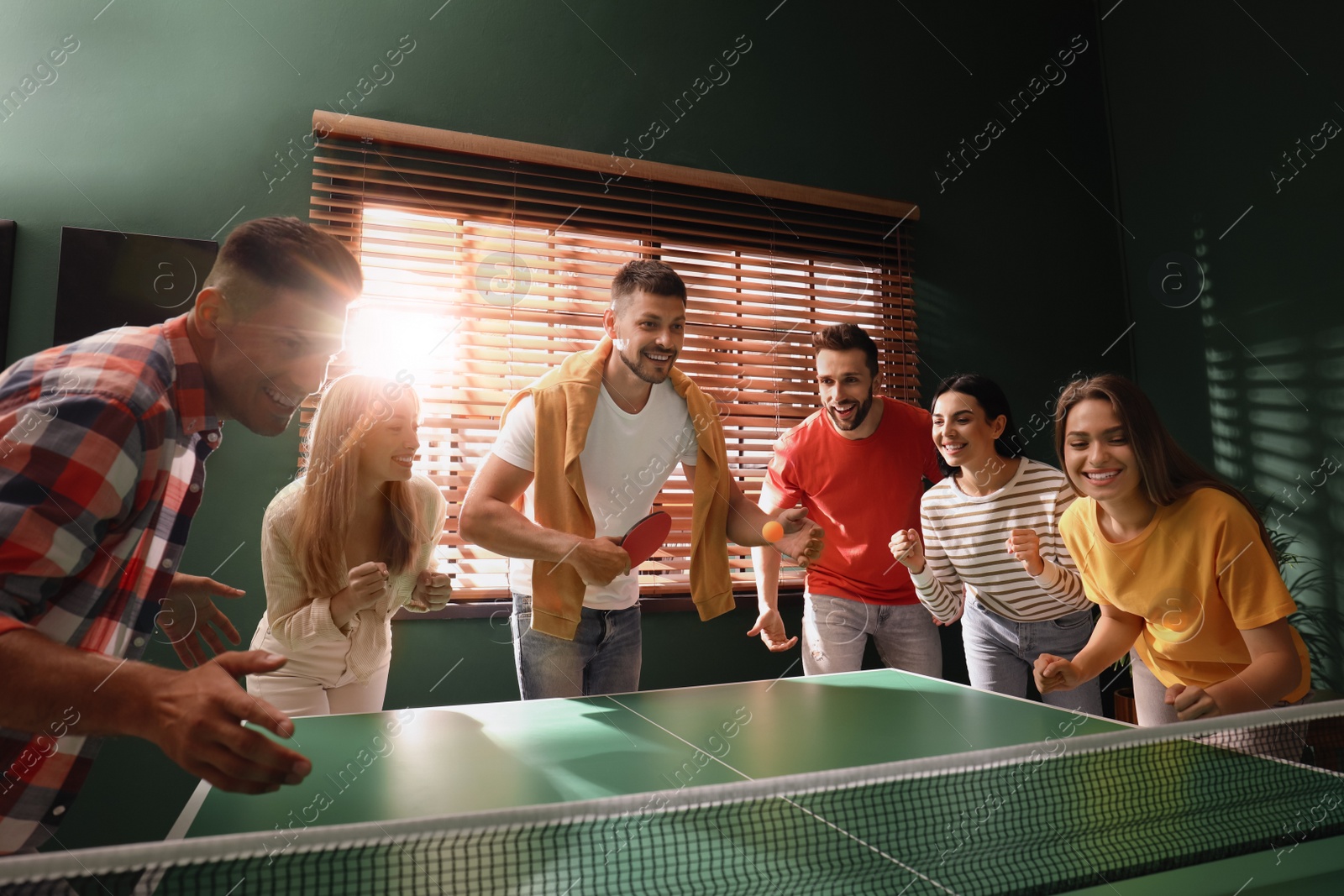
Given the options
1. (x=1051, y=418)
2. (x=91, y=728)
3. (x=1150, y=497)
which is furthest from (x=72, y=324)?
(x=1051, y=418)

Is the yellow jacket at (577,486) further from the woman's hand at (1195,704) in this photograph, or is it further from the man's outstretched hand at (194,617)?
the woman's hand at (1195,704)

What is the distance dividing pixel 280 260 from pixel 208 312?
15cm

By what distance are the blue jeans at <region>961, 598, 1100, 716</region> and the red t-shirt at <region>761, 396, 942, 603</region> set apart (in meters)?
0.32

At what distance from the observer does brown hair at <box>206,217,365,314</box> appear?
4.50 ft

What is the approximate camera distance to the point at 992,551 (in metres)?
2.79

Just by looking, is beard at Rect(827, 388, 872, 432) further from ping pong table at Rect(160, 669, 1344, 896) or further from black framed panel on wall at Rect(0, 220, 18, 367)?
black framed panel on wall at Rect(0, 220, 18, 367)

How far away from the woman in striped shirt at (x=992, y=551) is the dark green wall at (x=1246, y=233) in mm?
2028

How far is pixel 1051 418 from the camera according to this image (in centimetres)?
466

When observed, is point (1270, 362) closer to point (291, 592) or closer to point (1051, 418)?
point (1051, 418)

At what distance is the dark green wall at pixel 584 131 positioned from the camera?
3105 millimetres

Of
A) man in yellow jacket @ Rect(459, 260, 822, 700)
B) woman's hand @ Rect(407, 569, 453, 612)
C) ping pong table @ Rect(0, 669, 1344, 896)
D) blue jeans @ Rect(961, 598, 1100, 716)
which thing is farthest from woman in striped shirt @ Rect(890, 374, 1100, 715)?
woman's hand @ Rect(407, 569, 453, 612)

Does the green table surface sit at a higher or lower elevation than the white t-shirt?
lower

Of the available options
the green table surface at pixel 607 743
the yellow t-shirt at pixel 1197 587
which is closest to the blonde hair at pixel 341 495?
the green table surface at pixel 607 743

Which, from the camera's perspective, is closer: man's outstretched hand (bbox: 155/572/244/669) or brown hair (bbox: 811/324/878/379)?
man's outstretched hand (bbox: 155/572/244/669)
